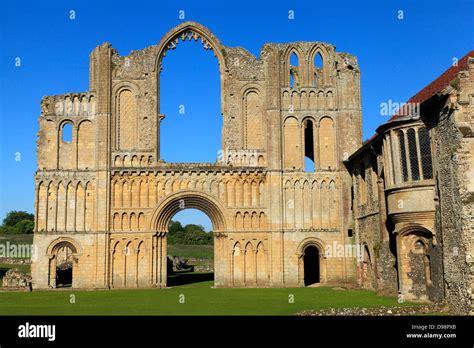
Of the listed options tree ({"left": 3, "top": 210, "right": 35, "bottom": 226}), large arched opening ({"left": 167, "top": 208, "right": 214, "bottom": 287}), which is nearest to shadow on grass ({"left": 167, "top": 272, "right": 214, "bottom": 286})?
large arched opening ({"left": 167, "top": 208, "right": 214, "bottom": 287})

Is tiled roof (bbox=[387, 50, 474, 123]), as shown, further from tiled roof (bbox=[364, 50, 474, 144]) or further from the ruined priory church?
the ruined priory church

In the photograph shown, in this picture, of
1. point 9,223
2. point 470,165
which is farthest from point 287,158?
point 9,223

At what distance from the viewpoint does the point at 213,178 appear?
39.1 meters

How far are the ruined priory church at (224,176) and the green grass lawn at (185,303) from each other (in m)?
4.72

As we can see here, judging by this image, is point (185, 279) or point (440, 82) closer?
point (440, 82)

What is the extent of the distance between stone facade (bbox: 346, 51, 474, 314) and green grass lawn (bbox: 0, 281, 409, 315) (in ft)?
6.07

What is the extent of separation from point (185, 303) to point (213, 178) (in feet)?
44.7

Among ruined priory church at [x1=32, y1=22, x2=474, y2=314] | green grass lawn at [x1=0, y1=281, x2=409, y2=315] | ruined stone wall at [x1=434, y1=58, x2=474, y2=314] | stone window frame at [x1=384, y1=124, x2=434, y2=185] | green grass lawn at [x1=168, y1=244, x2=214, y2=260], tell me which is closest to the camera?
ruined stone wall at [x1=434, y1=58, x2=474, y2=314]

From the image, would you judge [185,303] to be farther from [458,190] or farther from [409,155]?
[458,190]

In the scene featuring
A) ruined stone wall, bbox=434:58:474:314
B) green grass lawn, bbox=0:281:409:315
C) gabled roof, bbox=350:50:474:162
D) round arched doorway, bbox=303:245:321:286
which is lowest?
green grass lawn, bbox=0:281:409:315

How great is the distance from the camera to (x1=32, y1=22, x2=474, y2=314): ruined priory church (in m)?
38.1

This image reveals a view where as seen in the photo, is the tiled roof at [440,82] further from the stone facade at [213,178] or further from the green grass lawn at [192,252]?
the green grass lawn at [192,252]

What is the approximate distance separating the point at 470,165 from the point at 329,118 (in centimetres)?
1951
